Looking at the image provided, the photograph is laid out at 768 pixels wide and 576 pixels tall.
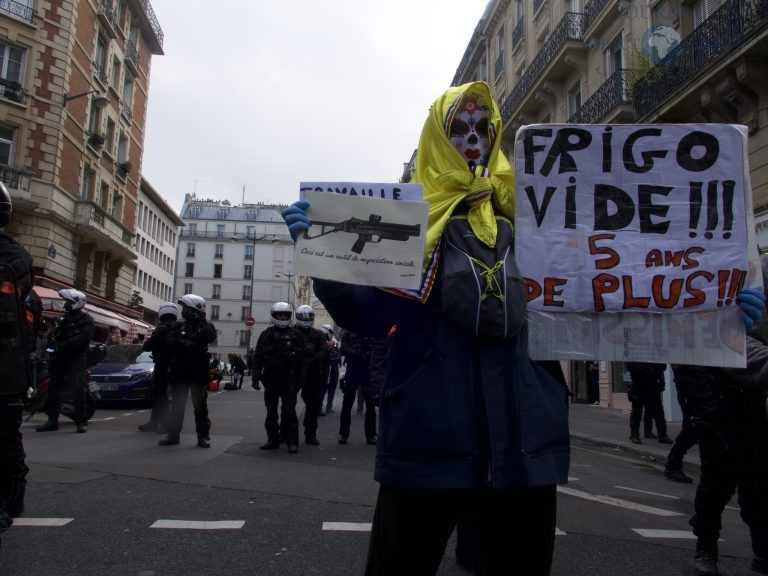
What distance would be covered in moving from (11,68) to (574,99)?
2239 centimetres

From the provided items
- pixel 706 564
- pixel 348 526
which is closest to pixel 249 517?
pixel 348 526

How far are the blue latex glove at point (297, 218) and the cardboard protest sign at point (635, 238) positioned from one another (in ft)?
2.46

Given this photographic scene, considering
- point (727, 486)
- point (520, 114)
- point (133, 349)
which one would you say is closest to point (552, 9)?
point (520, 114)

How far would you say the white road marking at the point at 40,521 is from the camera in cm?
407

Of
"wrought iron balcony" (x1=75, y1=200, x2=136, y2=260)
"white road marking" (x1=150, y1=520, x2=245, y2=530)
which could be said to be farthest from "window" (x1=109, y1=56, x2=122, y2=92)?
"white road marking" (x1=150, y1=520, x2=245, y2=530)

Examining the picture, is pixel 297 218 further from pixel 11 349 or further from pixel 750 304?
pixel 11 349

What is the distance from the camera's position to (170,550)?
12.0 feet

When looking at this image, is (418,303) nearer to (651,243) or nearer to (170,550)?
(651,243)

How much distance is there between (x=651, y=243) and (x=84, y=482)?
5.01 metres

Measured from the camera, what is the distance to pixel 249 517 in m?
4.43

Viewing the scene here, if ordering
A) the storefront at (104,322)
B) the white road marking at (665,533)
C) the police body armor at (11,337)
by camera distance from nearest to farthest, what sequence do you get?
the police body armor at (11,337) < the white road marking at (665,533) < the storefront at (104,322)

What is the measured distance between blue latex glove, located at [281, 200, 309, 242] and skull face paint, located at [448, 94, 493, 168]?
0.59 metres

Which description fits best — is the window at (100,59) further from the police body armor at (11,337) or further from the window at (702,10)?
the police body armor at (11,337)

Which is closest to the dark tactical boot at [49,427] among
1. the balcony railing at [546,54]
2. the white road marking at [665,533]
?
the white road marking at [665,533]
